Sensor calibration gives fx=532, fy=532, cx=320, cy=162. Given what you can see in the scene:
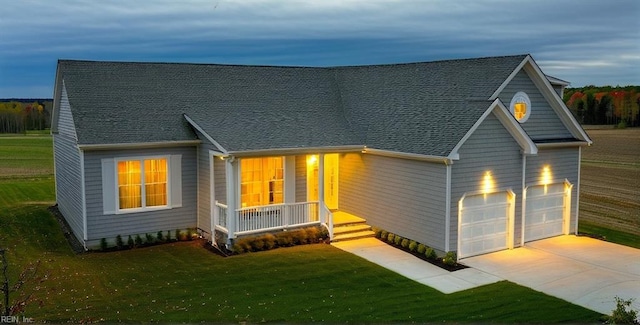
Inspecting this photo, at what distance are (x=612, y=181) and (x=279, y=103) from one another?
63.1 feet

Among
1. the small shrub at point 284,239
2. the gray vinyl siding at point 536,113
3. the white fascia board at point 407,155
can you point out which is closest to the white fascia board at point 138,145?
the small shrub at point 284,239

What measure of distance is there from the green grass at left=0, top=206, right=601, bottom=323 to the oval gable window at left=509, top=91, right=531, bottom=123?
621cm

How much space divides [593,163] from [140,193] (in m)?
27.6

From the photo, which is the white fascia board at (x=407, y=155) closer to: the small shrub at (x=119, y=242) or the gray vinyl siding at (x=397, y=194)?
the gray vinyl siding at (x=397, y=194)

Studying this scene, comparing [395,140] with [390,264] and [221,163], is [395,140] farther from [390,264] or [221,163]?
[221,163]

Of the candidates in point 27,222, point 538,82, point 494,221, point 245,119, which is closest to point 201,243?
point 245,119

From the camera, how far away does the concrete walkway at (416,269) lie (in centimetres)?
1295

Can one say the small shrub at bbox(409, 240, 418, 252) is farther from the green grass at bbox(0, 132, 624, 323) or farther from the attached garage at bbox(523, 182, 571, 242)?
the attached garage at bbox(523, 182, 571, 242)

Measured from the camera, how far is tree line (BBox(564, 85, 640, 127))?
22.7 metres

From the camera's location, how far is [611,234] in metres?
18.6

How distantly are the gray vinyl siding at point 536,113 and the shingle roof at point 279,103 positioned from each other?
66 centimetres

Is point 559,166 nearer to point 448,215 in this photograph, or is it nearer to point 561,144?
point 561,144

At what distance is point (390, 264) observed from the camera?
1439 centimetres

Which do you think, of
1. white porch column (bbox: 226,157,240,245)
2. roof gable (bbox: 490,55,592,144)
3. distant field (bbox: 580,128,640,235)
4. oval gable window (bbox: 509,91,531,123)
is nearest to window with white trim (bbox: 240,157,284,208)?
white porch column (bbox: 226,157,240,245)
